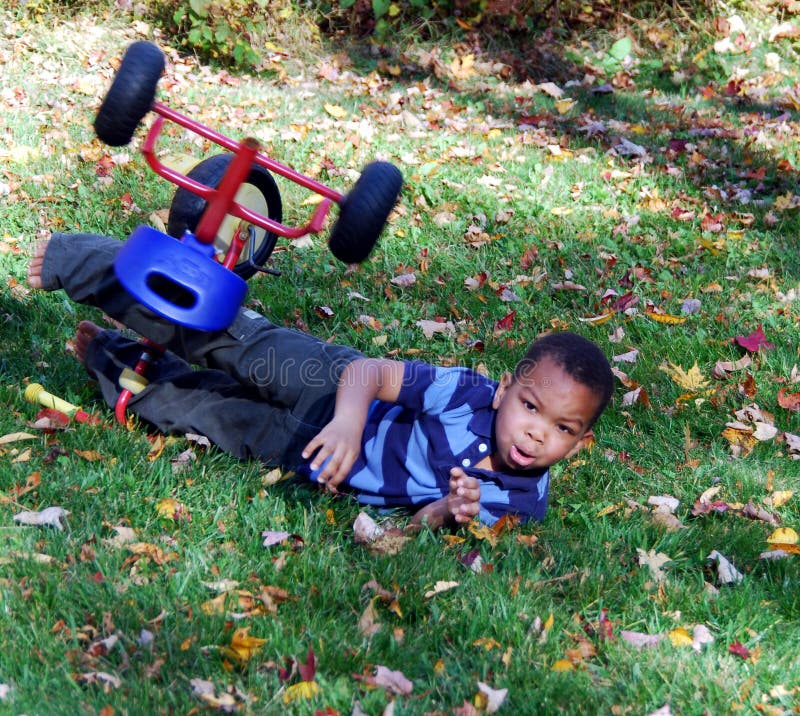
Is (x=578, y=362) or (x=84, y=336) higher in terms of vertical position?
(x=578, y=362)

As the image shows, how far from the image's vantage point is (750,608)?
289 centimetres

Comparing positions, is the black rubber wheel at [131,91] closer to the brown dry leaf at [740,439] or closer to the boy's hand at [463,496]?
the boy's hand at [463,496]

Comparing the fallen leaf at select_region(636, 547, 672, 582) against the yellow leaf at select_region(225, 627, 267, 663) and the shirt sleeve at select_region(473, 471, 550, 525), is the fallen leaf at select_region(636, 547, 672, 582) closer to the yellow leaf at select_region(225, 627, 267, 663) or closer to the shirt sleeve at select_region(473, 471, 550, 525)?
the shirt sleeve at select_region(473, 471, 550, 525)

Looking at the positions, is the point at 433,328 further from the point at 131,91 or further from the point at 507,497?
the point at 131,91

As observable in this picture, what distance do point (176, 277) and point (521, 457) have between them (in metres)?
1.23

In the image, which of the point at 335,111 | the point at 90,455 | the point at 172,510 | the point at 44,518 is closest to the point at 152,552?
the point at 172,510

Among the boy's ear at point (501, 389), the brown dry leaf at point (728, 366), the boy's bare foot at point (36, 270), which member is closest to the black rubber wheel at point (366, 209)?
the boy's ear at point (501, 389)

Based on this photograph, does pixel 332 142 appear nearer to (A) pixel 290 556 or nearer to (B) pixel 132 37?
(B) pixel 132 37

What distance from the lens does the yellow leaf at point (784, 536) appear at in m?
3.29

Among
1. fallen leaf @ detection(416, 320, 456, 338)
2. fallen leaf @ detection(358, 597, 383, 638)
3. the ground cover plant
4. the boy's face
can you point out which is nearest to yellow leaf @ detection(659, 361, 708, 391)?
the ground cover plant

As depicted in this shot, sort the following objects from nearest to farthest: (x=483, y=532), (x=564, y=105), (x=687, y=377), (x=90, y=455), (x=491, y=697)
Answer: (x=491, y=697)
(x=483, y=532)
(x=90, y=455)
(x=687, y=377)
(x=564, y=105)

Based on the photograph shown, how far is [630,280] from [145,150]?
9.78 feet

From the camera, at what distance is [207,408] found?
3.59m

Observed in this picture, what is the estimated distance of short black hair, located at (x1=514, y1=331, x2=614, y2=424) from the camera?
3.17 metres
